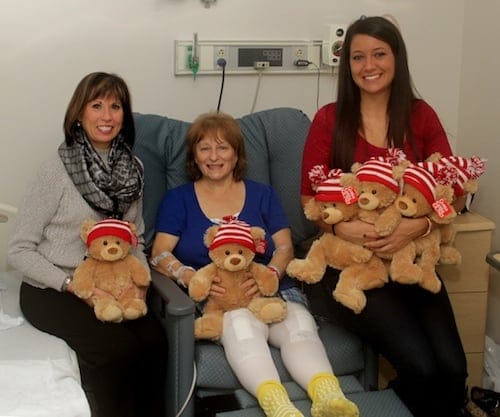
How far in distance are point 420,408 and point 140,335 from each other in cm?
80

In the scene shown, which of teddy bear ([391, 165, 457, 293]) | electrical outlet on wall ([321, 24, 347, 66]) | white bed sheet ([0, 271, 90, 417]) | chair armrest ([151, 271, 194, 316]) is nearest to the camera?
white bed sheet ([0, 271, 90, 417])

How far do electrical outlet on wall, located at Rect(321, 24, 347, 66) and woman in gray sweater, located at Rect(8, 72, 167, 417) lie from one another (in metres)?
0.91

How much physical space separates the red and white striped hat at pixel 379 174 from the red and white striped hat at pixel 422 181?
4 centimetres

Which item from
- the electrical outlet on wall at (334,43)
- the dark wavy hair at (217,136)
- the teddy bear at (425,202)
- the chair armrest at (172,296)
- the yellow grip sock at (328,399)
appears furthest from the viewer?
the electrical outlet on wall at (334,43)

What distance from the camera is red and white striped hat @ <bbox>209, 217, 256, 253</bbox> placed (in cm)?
200

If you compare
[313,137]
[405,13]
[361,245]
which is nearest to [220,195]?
[313,137]

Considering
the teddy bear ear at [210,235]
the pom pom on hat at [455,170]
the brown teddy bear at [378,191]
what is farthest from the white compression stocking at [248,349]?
the pom pom on hat at [455,170]

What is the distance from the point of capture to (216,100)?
2.68 m

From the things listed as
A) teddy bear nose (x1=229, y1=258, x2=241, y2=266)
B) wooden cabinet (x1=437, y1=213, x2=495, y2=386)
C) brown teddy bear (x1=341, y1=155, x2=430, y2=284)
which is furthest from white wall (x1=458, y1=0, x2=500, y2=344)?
teddy bear nose (x1=229, y1=258, x2=241, y2=266)

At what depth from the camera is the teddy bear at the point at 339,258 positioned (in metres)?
1.97

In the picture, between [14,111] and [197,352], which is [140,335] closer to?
[197,352]

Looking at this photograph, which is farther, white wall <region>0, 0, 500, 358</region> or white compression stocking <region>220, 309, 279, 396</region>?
white wall <region>0, 0, 500, 358</region>

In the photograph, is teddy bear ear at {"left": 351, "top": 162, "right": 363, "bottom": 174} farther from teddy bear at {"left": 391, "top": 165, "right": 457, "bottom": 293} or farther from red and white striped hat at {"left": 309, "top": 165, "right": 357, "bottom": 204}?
teddy bear at {"left": 391, "top": 165, "right": 457, "bottom": 293}

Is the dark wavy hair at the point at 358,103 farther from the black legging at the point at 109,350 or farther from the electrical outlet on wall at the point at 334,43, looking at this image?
the black legging at the point at 109,350
